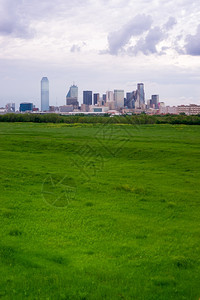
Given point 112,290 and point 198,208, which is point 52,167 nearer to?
point 198,208

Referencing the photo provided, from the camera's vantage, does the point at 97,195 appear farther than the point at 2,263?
Yes

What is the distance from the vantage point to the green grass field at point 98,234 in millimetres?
7430

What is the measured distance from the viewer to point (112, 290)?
23.6 ft

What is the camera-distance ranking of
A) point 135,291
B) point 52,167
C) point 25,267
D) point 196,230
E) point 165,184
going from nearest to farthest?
point 135,291 → point 25,267 → point 196,230 → point 165,184 → point 52,167

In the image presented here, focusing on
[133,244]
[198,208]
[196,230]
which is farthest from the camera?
[198,208]

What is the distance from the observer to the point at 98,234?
10477 millimetres

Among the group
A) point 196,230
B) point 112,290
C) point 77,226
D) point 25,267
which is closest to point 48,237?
point 77,226

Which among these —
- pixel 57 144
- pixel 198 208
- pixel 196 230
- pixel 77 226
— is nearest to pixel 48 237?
pixel 77 226

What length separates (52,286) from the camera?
7371 mm

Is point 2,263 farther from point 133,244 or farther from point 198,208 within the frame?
point 198,208

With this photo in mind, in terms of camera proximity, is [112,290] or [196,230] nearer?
[112,290]

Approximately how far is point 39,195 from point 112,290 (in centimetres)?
872

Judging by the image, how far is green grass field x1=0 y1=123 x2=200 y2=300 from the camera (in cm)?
743

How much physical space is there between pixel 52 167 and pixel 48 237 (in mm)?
13103
